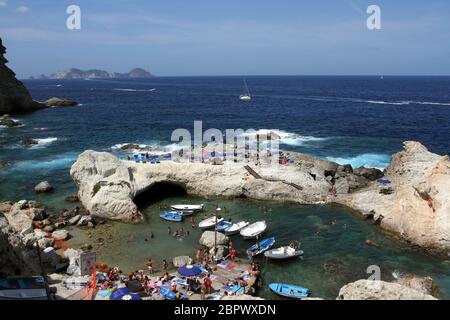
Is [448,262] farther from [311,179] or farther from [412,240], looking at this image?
[311,179]

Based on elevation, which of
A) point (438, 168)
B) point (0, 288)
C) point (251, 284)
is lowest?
point (251, 284)

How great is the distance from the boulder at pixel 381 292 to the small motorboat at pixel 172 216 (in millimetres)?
22941

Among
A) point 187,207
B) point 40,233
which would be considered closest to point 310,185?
point 187,207

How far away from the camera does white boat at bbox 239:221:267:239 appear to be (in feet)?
119

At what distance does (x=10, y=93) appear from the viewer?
108312 mm

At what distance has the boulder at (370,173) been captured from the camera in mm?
51125

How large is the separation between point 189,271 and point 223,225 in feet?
33.6

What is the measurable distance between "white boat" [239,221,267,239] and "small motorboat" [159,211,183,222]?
6.89 m

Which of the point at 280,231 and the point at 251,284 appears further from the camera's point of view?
the point at 280,231

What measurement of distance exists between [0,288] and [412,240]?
1275 inches

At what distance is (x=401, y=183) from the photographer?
45312 mm

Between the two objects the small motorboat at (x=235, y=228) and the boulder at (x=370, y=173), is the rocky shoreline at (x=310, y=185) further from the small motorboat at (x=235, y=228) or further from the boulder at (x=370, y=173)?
the small motorboat at (x=235, y=228)

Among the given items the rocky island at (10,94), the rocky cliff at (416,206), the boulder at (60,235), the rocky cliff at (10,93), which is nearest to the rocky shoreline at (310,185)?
the rocky cliff at (416,206)
